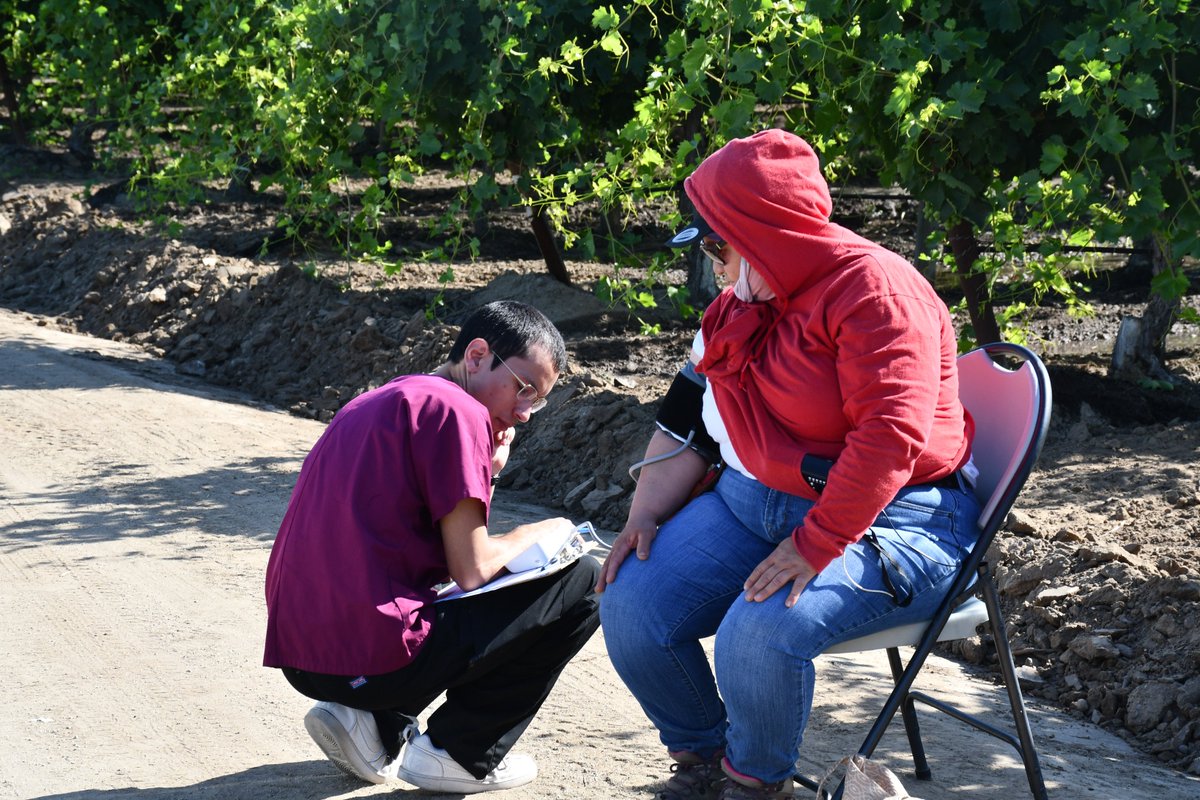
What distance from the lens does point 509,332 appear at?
3041 mm

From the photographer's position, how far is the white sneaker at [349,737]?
117 inches

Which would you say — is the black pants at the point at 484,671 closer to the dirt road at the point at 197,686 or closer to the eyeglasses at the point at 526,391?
the dirt road at the point at 197,686

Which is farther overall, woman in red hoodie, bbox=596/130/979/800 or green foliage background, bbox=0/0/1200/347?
green foliage background, bbox=0/0/1200/347

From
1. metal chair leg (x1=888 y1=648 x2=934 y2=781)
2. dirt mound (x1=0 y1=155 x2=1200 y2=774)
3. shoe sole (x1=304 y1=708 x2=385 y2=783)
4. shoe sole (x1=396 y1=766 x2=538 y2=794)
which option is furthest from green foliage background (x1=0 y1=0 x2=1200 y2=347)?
shoe sole (x1=304 y1=708 x2=385 y2=783)

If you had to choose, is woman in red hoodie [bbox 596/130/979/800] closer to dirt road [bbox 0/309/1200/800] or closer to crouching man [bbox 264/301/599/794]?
crouching man [bbox 264/301/599/794]

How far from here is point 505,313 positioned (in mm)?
3064

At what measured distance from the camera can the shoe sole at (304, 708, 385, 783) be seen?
298 cm

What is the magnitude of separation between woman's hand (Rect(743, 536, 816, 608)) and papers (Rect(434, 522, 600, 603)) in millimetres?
624

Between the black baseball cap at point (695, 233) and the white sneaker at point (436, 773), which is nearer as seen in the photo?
the black baseball cap at point (695, 233)

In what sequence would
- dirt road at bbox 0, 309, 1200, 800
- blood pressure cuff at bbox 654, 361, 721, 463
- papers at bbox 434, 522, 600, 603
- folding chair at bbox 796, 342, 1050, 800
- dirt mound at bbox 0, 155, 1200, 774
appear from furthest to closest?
dirt mound at bbox 0, 155, 1200, 774 → dirt road at bbox 0, 309, 1200, 800 → blood pressure cuff at bbox 654, 361, 721, 463 → papers at bbox 434, 522, 600, 603 → folding chair at bbox 796, 342, 1050, 800

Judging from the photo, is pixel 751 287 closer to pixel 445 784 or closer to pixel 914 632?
pixel 914 632

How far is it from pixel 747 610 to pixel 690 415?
69 cm

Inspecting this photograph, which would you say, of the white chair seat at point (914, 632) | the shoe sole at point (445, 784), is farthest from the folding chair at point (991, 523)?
the shoe sole at point (445, 784)

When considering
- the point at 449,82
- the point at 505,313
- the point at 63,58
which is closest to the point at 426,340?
the point at 449,82
